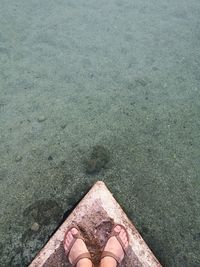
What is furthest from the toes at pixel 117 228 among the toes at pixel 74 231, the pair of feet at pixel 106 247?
the toes at pixel 74 231

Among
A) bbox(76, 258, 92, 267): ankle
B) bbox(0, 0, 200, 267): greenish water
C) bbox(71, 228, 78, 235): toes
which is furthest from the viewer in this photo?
bbox(0, 0, 200, 267): greenish water

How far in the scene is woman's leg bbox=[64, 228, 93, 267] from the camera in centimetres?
211

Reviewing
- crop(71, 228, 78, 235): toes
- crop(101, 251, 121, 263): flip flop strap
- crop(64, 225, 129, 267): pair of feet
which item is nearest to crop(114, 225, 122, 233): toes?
crop(64, 225, 129, 267): pair of feet

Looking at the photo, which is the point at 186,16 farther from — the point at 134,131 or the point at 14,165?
the point at 14,165

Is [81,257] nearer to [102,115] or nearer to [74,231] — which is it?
[74,231]

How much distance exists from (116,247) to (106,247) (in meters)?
0.09

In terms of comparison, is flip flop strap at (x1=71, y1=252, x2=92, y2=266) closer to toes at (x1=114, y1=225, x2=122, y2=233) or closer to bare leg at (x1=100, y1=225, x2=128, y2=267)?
bare leg at (x1=100, y1=225, x2=128, y2=267)

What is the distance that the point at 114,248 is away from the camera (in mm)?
2156

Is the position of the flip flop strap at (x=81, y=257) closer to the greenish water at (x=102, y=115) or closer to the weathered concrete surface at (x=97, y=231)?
the weathered concrete surface at (x=97, y=231)

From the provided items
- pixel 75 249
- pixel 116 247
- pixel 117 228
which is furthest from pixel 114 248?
pixel 75 249

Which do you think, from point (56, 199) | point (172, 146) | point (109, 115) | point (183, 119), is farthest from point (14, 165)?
point (183, 119)

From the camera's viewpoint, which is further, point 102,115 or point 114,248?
point 102,115

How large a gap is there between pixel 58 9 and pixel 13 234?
9.03 ft

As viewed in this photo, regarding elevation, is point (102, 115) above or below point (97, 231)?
above
